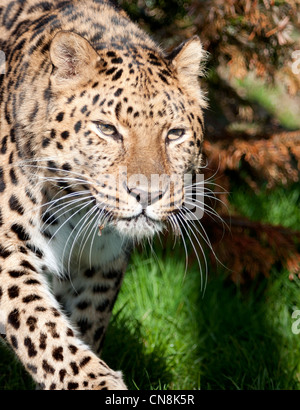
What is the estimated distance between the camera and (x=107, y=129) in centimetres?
360

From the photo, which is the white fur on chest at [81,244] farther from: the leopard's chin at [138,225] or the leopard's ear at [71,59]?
the leopard's ear at [71,59]

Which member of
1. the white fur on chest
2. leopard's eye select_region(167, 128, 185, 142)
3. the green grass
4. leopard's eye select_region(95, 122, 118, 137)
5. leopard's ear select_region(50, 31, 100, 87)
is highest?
leopard's ear select_region(50, 31, 100, 87)

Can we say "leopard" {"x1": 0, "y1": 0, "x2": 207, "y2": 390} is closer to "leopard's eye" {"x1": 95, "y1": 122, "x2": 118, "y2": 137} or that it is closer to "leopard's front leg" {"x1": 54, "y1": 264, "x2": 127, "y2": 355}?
"leopard's eye" {"x1": 95, "y1": 122, "x2": 118, "y2": 137}

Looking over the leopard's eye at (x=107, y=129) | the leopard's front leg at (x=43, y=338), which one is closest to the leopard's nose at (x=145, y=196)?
the leopard's eye at (x=107, y=129)

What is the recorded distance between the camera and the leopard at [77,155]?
343 centimetres

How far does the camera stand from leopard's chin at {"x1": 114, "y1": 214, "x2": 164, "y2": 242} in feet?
11.6

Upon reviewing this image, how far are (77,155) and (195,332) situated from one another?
1971mm

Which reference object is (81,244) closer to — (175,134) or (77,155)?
(77,155)

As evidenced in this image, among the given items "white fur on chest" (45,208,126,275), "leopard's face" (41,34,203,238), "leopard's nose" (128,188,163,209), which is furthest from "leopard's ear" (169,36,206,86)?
"white fur on chest" (45,208,126,275)

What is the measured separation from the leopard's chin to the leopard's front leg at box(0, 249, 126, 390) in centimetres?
49

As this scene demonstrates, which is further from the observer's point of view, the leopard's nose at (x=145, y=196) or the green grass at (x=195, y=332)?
the green grass at (x=195, y=332)

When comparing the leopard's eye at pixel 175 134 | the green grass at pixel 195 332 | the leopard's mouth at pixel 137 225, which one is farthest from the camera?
the green grass at pixel 195 332

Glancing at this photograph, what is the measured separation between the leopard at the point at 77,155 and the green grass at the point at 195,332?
3.27 ft
